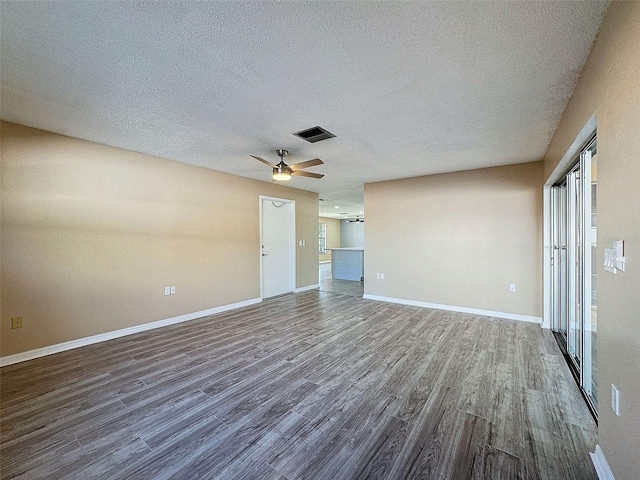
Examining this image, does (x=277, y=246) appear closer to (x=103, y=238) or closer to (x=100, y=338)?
(x=103, y=238)

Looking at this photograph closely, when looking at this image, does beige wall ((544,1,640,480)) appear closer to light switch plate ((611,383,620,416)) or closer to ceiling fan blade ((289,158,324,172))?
light switch plate ((611,383,620,416))

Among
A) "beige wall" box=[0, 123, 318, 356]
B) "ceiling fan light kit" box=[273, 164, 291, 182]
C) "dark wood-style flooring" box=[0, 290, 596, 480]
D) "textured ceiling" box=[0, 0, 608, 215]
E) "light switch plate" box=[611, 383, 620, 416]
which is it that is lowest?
"dark wood-style flooring" box=[0, 290, 596, 480]

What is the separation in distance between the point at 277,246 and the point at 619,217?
521cm

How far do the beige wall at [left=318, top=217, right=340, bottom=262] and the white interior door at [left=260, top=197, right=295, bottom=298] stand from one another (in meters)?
7.04

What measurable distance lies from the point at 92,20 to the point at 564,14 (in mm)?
2463

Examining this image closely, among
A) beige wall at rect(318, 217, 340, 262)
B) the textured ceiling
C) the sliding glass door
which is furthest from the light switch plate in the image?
beige wall at rect(318, 217, 340, 262)

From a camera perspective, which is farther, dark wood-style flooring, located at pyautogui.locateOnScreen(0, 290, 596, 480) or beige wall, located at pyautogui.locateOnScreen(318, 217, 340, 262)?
beige wall, located at pyautogui.locateOnScreen(318, 217, 340, 262)

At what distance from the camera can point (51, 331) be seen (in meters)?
2.94

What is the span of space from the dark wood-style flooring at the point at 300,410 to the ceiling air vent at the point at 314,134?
2408 mm

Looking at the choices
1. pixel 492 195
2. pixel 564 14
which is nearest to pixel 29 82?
pixel 564 14

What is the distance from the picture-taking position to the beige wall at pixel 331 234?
43.8 ft

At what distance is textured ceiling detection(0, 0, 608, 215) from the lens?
1366 mm

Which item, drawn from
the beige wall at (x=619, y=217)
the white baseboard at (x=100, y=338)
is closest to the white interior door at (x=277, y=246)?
the white baseboard at (x=100, y=338)

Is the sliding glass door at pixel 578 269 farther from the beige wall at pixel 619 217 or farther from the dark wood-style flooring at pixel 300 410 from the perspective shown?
the beige wall at pixel 619 217
